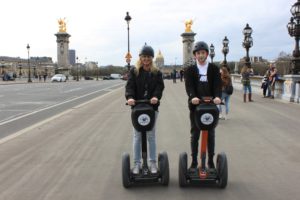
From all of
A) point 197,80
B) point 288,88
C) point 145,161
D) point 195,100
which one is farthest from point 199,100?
point 288,88

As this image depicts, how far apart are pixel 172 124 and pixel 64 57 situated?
366ft

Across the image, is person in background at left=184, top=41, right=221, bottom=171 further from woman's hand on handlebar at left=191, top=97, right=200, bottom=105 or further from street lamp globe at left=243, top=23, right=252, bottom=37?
street lamp globe at left=243, top=23, right=252, bottom=37

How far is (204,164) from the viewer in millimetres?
5738

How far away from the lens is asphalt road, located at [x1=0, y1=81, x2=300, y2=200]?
18.7ft

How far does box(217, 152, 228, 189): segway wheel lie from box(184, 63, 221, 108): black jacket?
2.77ft

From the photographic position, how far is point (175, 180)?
624 centimetres

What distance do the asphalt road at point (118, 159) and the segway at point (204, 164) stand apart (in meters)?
0.13

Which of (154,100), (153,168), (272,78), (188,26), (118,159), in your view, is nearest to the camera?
(154,100)

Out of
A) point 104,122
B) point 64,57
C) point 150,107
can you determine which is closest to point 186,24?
point 64,57

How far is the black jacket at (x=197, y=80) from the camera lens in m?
5.73

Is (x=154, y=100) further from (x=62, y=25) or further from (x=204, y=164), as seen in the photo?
(x=62, y=25)

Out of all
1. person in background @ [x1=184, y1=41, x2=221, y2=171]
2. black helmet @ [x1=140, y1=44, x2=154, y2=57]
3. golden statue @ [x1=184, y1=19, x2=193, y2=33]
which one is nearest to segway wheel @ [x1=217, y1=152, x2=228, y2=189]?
person in background @ [x1=184, y1=41, x2=221, y2=171]

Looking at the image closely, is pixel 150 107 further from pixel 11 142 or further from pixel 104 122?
pixel 104 122

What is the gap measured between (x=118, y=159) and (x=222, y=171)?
8.62 feet
